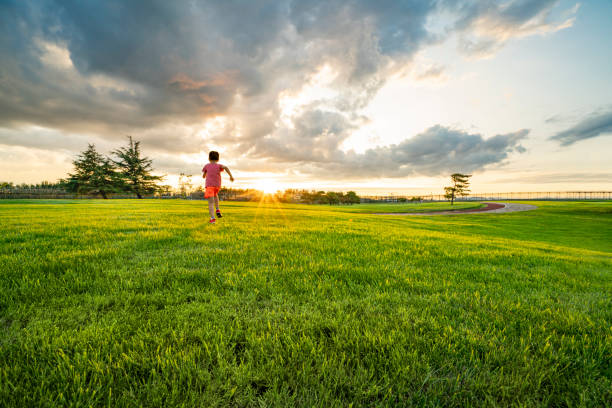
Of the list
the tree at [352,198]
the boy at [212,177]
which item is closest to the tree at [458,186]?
the tree at [352,198]

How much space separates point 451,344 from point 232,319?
1.84m

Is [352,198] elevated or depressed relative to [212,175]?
depressed

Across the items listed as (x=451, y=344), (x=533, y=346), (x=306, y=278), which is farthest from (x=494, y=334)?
(x=306, y=278)

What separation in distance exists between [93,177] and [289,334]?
209 ft

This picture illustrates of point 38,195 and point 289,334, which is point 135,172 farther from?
point 289,334

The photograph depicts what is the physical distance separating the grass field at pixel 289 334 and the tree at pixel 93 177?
56907 millimetres

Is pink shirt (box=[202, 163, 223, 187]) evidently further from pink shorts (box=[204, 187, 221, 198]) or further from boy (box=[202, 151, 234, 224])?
pink shorts (box=[204, 187, 221, 198])

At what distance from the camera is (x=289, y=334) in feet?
5.91

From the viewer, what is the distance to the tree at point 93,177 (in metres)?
46.4

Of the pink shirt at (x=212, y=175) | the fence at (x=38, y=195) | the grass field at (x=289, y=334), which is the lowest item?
the grass field at (x=289, y=334)

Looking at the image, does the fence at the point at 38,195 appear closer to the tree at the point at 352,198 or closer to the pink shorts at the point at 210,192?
the pink shorts at the point at 210,192

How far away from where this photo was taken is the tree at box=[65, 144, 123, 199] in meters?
46.4

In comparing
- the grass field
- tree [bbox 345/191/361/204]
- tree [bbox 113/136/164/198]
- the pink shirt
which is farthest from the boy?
tree [bbox 345/191/361/204]

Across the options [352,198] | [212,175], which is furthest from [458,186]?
[212,175]
